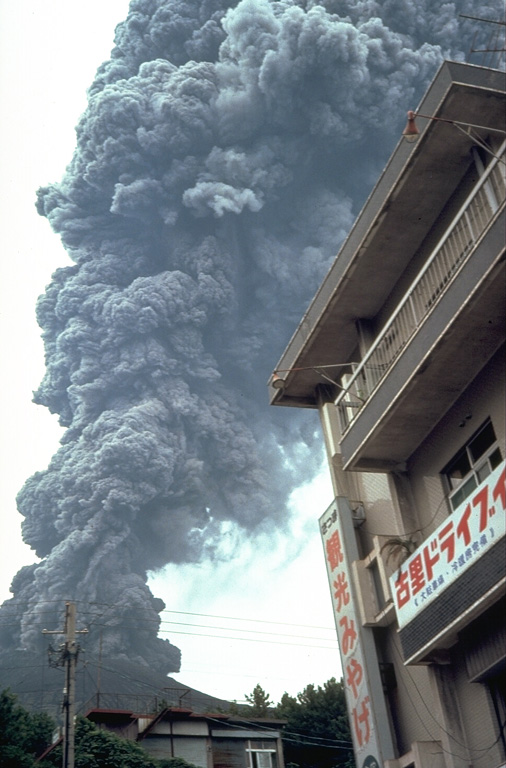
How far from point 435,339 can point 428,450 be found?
239cm

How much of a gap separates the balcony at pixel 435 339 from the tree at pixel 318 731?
29036mm

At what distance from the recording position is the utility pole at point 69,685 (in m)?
20.4

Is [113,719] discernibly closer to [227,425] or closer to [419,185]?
[419,185]

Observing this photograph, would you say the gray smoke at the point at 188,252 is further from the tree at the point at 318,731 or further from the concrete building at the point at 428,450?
the concrete building at the point at 428,450

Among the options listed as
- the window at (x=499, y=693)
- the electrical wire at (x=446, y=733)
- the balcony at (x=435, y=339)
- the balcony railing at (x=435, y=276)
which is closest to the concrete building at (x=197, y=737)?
the electrical wire at (x=446, y=733)

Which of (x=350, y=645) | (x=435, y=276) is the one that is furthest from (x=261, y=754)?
(x=435, y=276)

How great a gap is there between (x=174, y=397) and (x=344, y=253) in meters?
86.9

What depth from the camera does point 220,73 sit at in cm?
10425

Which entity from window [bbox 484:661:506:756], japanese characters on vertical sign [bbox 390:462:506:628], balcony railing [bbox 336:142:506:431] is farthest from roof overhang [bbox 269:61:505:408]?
window [bbox 484:661:506:756]

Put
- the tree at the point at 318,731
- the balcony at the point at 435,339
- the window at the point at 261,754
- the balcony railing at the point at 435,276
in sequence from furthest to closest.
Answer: the tree at the point at 318,731 < the window at the point at 261,754 < the balcony railing at the point at 435,276 < the balcony at the point at 435,339

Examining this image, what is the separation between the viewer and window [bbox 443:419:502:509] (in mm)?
12000

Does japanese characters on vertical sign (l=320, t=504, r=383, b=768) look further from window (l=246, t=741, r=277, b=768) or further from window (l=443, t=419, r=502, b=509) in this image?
window (l=246, t=741, r=277, b=768)

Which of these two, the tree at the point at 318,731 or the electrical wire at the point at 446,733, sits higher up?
the tree at the point at 318,731

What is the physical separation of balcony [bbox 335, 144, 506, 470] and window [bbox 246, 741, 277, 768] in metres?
22.1
